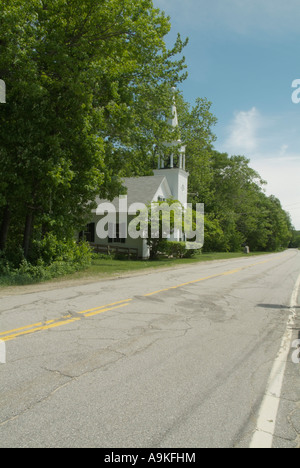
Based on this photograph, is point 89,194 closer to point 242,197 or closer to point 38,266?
point 38,266

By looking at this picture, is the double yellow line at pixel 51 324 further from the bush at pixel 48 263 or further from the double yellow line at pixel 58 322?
the bush at pixel 48 263

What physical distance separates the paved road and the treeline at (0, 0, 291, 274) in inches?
261

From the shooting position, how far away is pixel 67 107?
1484cm

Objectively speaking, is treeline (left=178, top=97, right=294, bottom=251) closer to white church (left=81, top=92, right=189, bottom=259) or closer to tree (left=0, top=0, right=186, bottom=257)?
white church (left=81, top=92, right=189, bottom=259)

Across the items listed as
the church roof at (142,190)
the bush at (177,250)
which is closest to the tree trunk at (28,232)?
the church roof at (142,190)

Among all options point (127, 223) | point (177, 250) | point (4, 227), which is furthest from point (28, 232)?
point (177, 250)

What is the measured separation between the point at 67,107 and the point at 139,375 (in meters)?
13.4

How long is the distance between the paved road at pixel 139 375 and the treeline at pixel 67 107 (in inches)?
261

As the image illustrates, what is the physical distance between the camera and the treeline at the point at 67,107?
13.1m

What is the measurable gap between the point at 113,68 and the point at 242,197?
1836 inches

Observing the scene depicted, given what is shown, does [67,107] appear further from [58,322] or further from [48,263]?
[58,322]

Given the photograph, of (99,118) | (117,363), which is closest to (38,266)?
(99,118)

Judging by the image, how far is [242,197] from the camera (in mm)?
57781

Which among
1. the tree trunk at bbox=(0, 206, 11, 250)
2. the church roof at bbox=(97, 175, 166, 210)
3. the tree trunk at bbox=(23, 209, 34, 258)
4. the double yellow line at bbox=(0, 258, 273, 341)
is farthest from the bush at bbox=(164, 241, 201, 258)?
the double yellow line at bbox=(0, 258, 273, 341)
